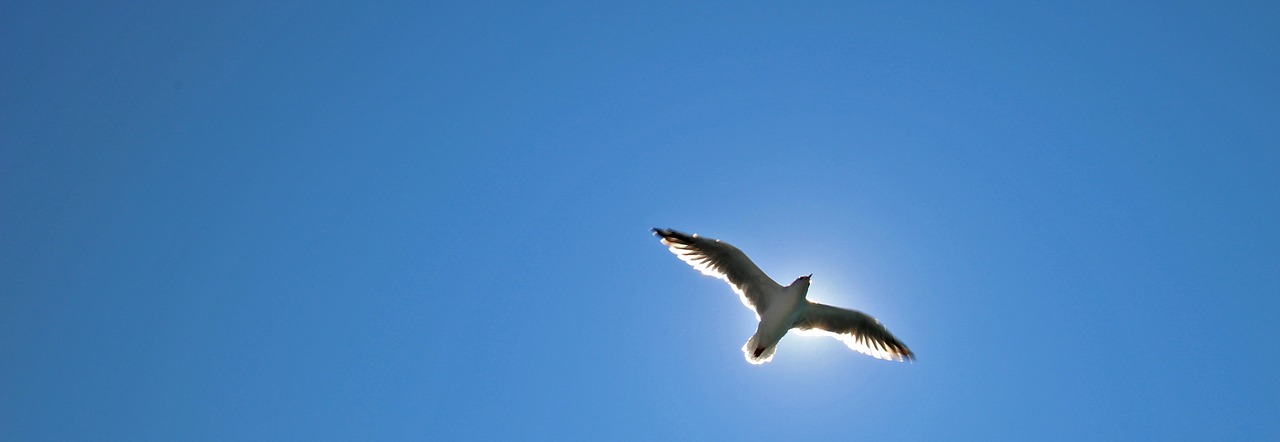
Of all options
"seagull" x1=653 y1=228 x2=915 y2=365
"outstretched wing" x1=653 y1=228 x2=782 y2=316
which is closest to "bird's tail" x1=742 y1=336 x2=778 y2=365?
"seagull" x1=653 y1=228 x2=915 y2=365

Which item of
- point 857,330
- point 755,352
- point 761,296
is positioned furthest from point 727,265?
point 857,330

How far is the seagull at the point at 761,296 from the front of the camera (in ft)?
52.3

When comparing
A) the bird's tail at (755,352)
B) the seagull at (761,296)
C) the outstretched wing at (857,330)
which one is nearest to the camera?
the seagull at (761,296)

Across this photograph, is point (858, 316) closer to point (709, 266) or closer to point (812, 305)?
point (812, 305)

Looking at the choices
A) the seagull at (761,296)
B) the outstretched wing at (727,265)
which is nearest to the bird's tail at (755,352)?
the seagull at (761,296)

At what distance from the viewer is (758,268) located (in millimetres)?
16141

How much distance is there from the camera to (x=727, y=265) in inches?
642

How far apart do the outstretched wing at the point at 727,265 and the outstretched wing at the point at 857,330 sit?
35.1 inches

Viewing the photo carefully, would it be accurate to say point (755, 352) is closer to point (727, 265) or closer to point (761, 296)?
point (761, 296)

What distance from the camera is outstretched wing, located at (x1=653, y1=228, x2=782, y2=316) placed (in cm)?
1605

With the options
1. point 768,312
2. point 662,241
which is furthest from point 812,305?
point 662,241

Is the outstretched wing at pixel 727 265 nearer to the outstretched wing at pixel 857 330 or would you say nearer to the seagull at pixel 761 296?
the seagull at pixel 761 296

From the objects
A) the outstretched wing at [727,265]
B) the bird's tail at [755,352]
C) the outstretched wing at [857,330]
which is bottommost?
the bird's tail at [755,352]

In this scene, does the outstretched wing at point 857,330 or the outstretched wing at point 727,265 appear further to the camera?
the outstretched wing at point 857,330
